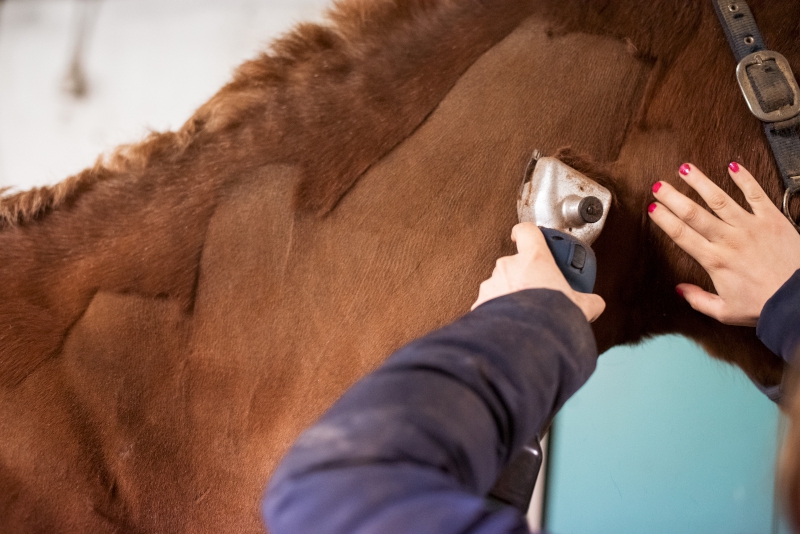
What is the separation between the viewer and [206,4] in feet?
4.95

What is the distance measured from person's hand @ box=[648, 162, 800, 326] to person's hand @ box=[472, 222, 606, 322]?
141 millimetres

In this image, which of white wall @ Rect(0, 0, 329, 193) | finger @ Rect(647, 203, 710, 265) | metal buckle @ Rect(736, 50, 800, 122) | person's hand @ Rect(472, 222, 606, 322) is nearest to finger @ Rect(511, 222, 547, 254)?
person's hand @ Rect(472, 222, 606, 322)

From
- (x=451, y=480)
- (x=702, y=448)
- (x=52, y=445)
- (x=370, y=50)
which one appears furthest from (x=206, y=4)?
(x=702, y=448)

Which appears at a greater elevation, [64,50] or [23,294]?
[64,50]

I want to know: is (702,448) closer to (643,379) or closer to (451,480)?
(643,379)

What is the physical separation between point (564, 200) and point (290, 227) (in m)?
0.29

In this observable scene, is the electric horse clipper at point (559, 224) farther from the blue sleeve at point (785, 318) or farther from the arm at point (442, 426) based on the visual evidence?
the blue sleeve at point (785, 318)

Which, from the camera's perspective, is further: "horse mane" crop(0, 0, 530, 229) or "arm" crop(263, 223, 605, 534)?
"horse mane" crop(0, 0, 530, 229)

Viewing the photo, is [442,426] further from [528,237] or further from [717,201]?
[717,201]

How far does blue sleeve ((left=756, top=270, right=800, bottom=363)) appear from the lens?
20.7 inches

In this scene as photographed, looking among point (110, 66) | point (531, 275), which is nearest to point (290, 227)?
point (531, 275)

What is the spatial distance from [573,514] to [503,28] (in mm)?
1049

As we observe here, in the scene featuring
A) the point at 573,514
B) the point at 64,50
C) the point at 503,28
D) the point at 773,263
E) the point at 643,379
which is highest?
the point at 64,50

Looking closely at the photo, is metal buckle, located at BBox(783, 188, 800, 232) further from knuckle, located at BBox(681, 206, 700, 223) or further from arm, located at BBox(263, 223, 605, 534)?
arm, located at BBox(263, 223, 605, 534)
